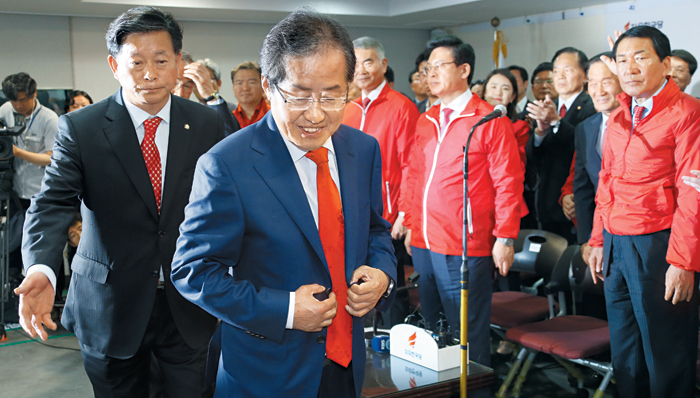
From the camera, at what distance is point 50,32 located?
681 cm

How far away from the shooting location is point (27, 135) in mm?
4523

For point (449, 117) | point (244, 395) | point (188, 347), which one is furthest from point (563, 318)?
point (244, 395)

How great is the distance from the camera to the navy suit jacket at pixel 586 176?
3.04m

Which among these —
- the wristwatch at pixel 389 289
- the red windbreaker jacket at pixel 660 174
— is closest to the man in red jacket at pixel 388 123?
the red windbreaker jacket at pixel 660 174

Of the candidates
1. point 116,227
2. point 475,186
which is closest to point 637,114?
point 475,186

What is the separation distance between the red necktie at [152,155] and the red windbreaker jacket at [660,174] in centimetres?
187

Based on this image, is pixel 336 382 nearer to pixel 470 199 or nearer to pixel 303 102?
pixel 303 102

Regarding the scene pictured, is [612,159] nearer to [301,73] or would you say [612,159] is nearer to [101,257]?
[301,73]

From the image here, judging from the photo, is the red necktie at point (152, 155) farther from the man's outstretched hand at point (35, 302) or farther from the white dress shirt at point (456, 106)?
the white dress shirt at point (456, 106)

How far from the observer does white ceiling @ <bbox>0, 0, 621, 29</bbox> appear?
6434mm

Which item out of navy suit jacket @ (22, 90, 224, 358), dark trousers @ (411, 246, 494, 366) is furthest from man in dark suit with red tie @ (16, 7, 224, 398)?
dark trousers @ (411, 246, 494, 366)

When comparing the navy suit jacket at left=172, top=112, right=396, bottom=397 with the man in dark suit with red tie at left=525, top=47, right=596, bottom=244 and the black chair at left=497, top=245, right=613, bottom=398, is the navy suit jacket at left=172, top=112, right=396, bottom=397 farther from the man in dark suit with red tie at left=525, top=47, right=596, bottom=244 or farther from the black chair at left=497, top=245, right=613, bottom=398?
the man in dark suit with red tie at left=525, top=47, right=596, bottom=244

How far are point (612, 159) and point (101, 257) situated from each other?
2.14 meters

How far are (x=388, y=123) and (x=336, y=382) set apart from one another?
240cm
